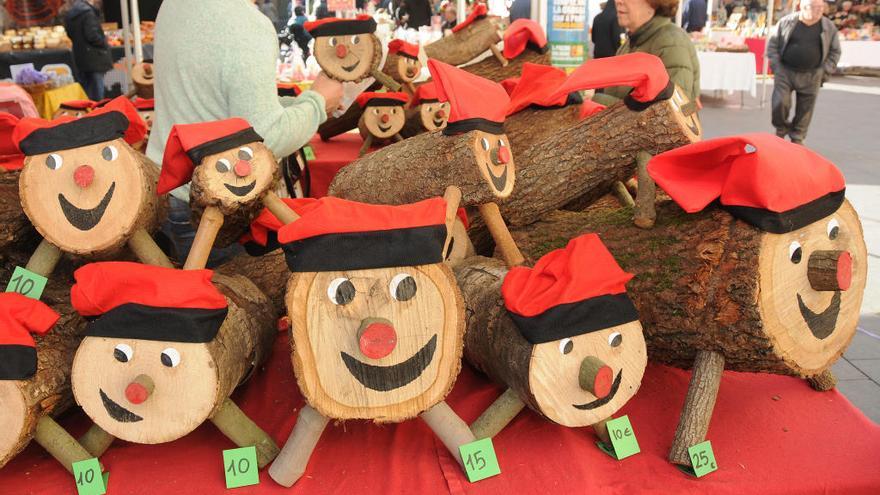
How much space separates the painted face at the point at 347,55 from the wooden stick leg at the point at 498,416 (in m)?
1.97

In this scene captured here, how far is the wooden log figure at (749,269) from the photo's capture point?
5.20ft

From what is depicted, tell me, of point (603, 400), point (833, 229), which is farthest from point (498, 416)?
point (833, 229)

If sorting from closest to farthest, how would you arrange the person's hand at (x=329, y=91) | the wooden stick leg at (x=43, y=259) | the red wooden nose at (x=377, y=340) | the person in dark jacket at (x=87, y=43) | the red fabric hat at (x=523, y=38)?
the red wooden nose at (x=377, y=340)
the wooden stick leg at (x=43, y=259)
the person's hand at (x=329, y=91)
the red fabric hat at (x=523, y=38)
the person in dark jacket at (x=87, y=43)

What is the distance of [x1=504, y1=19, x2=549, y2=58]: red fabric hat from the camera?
374 cm

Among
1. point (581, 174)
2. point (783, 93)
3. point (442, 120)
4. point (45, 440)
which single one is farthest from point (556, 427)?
point (783, 93)

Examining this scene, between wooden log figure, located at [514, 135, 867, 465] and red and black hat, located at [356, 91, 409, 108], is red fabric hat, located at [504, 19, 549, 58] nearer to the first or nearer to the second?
red and black hat, located at [356, 91, 409, 108]

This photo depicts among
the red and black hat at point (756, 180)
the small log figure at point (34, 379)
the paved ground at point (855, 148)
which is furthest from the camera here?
the paved ground at point (855, 148)

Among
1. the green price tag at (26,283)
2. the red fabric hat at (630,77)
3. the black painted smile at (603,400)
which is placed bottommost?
the black painted smile at (603,400)

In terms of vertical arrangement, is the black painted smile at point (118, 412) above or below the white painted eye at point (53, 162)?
below

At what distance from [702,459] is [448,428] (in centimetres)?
55

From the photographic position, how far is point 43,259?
169cm

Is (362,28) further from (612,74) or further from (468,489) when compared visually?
(468,489)

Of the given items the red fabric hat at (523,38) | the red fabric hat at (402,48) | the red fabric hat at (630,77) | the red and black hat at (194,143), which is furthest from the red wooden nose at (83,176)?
the red fabric hat at (523,38)

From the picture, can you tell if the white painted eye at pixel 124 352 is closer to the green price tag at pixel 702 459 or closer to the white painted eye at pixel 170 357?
the white painted eye at pixel 170 357
